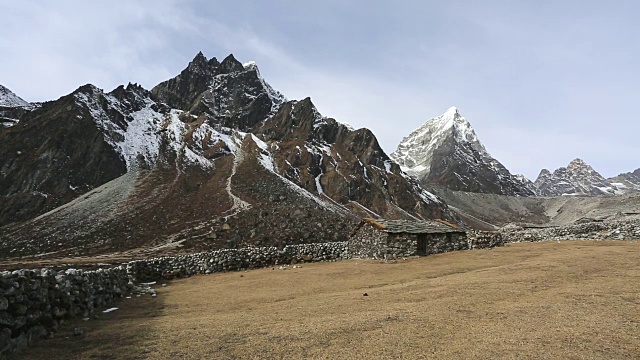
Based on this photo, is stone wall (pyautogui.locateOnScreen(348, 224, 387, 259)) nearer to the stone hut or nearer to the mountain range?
the stone hut

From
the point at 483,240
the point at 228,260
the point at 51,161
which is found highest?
the point at 51,161

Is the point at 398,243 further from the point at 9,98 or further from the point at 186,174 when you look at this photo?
the point at 9,98

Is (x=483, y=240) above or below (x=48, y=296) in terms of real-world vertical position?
below

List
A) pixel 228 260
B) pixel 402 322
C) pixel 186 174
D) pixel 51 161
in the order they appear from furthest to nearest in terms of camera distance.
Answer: pixel 186 174, pixel 51 161, pixel 228 260, pixel 402 322

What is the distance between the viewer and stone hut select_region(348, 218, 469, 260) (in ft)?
85.5

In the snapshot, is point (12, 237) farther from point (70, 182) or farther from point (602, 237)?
point (602, 237)

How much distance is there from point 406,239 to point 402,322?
1765 cm

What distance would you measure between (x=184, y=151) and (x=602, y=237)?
3493 inches

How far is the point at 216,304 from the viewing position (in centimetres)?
1378

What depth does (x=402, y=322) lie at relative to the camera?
898 cm

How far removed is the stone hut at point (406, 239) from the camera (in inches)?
1026

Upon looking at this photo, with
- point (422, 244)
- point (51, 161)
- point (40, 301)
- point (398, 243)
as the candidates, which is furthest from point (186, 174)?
point (40, 301)

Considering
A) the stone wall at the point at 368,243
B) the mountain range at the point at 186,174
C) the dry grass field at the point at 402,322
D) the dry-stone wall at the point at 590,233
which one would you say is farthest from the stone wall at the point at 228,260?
the dry-stone wall at the point at 590,233

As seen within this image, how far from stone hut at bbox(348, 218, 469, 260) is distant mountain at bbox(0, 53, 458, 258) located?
16.4m
